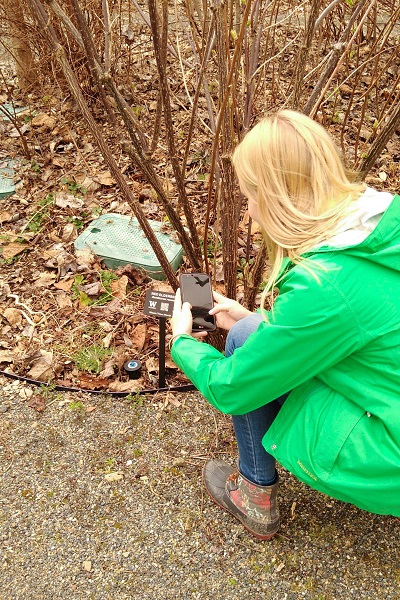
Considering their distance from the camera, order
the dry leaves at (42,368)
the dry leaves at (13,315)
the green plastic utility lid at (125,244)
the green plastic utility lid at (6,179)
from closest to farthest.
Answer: the dry leaves at (42,368) → the dry leaves at (13,315) → the green plastic utility lid at (125,244) → the green plastic utility lid at (6,179)

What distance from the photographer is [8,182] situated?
165 inches

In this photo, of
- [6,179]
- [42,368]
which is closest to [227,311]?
[42,368]

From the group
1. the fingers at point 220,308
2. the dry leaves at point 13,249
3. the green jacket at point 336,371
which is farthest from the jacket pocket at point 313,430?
the dry leaves at point 13,249

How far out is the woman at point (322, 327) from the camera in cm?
146

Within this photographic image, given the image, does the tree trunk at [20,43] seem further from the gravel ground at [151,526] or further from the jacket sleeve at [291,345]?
the jacket sleeve at [291,345]

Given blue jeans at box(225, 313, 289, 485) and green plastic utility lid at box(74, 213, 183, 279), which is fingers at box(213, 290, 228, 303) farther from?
green plastic utility lid at box(74, 213, 183, 279)

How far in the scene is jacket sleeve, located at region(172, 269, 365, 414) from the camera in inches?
56.7

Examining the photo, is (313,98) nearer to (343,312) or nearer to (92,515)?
(343,312)

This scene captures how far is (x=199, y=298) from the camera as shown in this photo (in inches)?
85.7

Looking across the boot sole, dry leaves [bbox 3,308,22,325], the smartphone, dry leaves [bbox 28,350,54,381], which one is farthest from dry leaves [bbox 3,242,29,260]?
the boot sole

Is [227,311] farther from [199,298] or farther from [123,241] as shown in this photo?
[123,241]

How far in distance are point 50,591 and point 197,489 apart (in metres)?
0.62

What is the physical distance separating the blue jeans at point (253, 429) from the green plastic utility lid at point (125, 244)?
4.45 feet

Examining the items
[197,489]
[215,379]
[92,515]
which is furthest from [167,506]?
[215,379]
